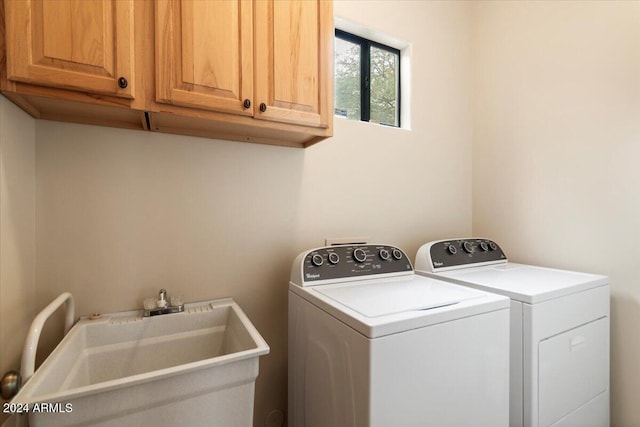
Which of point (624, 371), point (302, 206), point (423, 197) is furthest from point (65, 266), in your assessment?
point (624, 371)

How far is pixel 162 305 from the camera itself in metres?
1.21

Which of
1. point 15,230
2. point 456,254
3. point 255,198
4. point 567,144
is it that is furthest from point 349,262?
point 567,144

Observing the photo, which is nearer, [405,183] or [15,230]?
[15,230]

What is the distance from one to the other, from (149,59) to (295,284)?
1.00 meters

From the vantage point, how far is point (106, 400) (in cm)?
74

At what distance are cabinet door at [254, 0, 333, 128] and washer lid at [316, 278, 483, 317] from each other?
71 cm

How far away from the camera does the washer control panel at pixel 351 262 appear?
135cm

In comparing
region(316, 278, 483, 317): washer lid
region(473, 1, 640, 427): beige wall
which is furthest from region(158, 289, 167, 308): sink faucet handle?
region(473, 1, 640, 427): beige wall

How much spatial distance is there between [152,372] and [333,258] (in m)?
0.83

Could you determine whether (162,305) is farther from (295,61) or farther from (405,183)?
(405,183)

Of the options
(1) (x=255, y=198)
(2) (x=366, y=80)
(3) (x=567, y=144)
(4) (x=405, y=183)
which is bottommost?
(1) (x=255, y=198)

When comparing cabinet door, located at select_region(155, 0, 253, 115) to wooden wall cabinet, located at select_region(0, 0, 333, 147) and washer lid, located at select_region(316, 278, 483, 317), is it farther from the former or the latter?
washer lid, located at select_region(316, 278, 483, 317)

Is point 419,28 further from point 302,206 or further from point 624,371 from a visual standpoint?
point 624,371

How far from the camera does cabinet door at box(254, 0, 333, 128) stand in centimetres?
116
